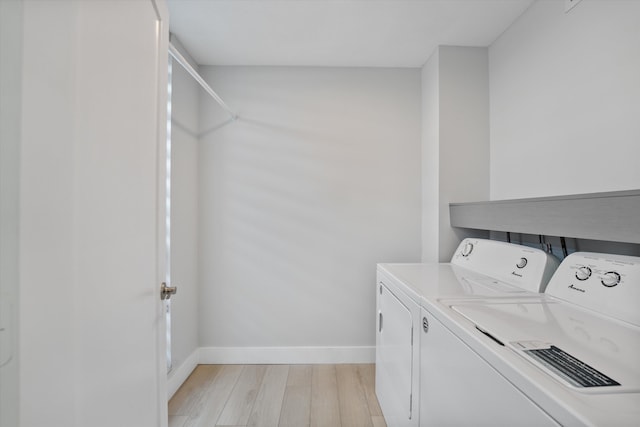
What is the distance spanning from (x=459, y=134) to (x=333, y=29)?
1.13 m

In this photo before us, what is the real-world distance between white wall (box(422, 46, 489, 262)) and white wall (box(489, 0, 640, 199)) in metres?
0.09

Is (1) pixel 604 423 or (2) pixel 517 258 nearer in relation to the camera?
(1) pixel 604 423

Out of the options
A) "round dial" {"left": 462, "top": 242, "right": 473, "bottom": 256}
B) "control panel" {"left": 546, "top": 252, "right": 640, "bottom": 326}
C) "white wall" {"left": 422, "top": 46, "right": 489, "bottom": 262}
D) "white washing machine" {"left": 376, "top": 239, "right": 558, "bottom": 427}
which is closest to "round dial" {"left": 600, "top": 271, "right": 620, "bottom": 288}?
"control panel" {"left": 546, "top": 252, "right": 640, "bottom": 326}

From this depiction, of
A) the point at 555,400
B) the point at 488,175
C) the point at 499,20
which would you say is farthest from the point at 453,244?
the point at 555,400

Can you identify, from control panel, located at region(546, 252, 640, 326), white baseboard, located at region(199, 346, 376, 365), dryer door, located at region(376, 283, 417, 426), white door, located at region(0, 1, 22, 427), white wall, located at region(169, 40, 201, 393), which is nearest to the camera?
white door, located at region(0, 1, 22, 427)

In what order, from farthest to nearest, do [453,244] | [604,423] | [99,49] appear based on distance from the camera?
[453,244] → [99,49] → [604,423]

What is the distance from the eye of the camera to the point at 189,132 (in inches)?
91.1

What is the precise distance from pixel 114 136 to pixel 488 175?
2.23m

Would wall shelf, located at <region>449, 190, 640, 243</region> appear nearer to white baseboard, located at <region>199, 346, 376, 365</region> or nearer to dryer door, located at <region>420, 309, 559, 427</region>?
dryer door, located at <region>420, 309, 559, 427</region>

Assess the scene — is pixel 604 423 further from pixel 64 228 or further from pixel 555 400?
pixel 64 228

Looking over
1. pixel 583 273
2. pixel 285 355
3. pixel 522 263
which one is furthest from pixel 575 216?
pixel 285 355

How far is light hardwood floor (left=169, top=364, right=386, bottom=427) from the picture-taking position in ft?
5.87

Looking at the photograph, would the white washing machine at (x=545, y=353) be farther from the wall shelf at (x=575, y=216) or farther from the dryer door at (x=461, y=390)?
the wall shelf at (x=575, y=216)

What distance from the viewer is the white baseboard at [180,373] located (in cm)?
199
